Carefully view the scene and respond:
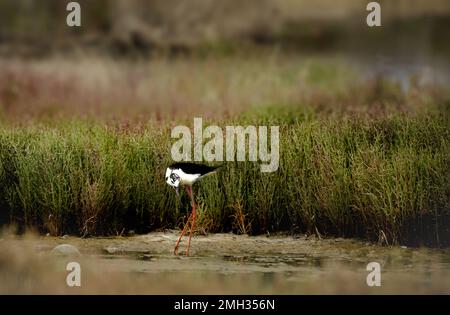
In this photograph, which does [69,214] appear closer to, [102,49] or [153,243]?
[153,243]

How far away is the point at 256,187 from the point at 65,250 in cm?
202

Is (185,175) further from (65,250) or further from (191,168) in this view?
(65,250)

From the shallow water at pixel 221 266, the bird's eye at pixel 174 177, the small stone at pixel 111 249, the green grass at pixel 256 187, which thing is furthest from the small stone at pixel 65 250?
the bird's eye at pixel 174 177

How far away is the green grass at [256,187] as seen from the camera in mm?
10195

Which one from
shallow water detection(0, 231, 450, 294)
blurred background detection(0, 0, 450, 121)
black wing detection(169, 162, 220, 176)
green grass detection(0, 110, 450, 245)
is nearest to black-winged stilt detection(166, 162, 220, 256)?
black wing detection(169, 162, 220, 176)

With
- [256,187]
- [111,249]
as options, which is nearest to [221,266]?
[111,249]

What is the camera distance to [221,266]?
30.7ft

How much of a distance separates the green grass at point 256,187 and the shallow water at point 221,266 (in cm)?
21

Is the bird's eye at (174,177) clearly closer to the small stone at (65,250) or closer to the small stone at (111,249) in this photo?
the small stone at (111,249)

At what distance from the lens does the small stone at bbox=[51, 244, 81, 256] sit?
967 centimetres

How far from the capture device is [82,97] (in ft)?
75.0

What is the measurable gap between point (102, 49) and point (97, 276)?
68.1 ft
